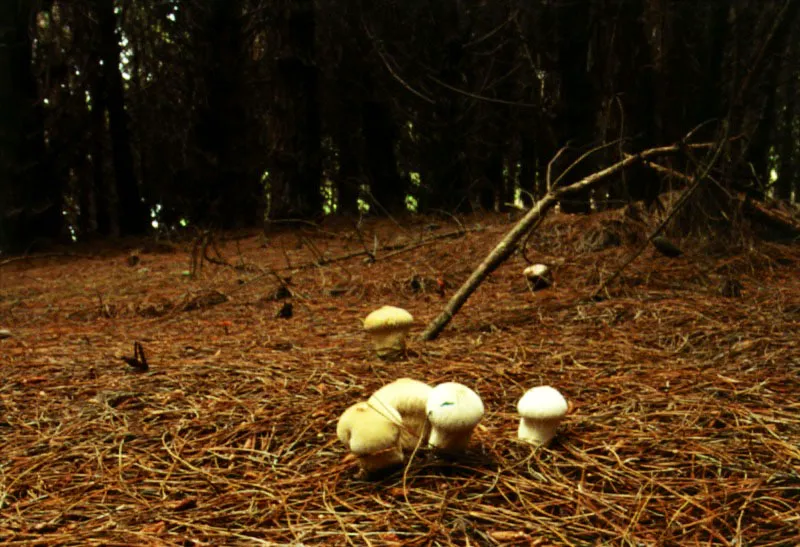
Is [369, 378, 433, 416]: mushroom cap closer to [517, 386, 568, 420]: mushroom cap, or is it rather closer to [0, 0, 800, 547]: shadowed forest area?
[0, 0, 800, 547]: shadowed forest area

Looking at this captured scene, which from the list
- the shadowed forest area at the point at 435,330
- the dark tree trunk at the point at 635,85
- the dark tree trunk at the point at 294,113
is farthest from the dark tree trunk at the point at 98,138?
the dark tree trunk at the point at 635,85

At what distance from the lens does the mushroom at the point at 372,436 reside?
1596mm

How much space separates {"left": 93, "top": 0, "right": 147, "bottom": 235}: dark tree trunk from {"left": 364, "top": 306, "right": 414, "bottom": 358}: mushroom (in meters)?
9.31

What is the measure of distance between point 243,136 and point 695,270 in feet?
28.9

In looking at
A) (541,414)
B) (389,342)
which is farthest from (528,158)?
(541,414)

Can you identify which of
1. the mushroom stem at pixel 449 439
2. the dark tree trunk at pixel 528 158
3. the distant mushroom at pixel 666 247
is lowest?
the mushroom stem at pixel 449 439

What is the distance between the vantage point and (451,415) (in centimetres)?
166

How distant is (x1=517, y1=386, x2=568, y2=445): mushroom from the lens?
5.81 ft

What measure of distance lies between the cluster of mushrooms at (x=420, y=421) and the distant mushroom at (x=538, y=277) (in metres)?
2.30

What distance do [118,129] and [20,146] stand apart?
223 cm

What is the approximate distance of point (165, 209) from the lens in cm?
1254

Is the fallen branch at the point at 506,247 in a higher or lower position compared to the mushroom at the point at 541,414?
higher

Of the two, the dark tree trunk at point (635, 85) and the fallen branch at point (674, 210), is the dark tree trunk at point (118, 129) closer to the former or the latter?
the dark tree trunk at point (635, 85)

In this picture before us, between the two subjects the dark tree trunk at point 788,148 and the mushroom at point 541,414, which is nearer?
the mushroom at point 541,414
